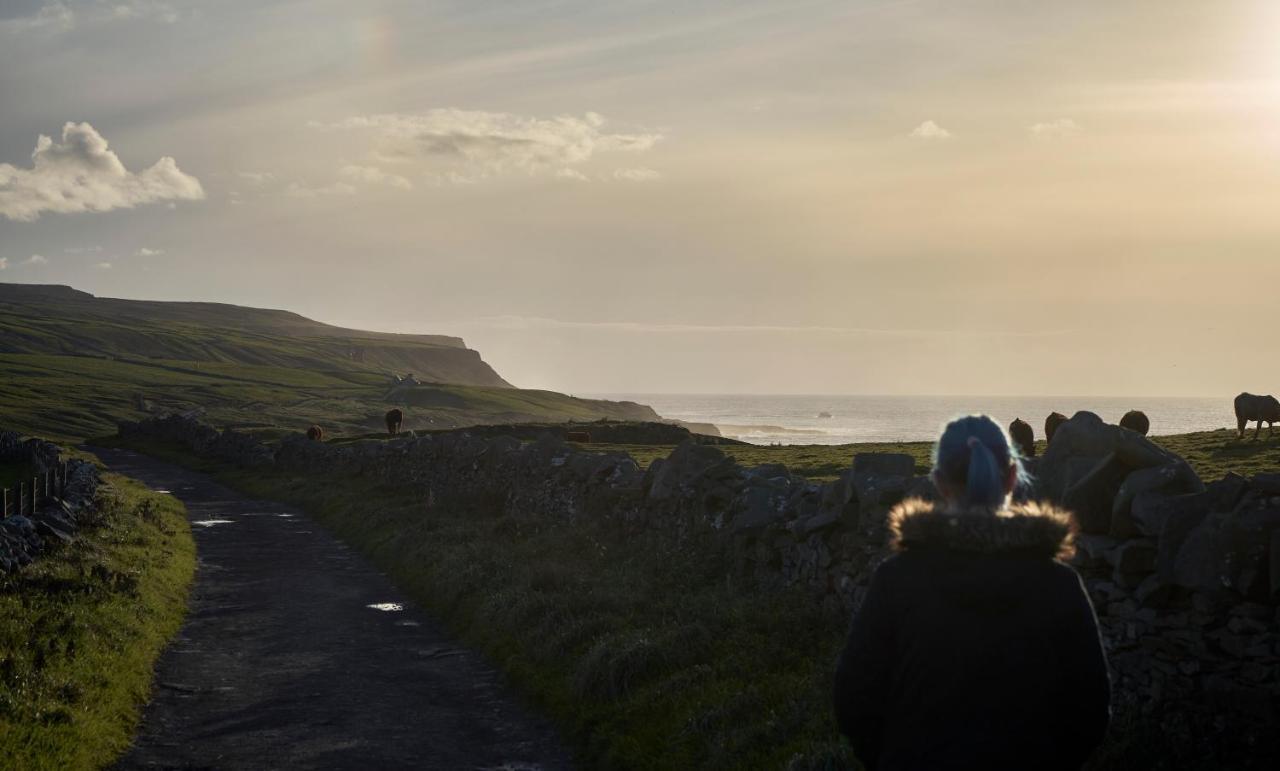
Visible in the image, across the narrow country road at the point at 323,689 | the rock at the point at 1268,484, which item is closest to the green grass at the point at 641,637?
the narrow country road at the point at 323,689

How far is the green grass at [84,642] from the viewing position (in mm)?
10703

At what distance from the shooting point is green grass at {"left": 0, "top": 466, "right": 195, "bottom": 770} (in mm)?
10703

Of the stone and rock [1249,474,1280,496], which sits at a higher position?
rock [1249,474,1280,496]

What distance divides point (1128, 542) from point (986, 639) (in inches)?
196

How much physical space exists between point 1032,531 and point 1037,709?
78 centimetres

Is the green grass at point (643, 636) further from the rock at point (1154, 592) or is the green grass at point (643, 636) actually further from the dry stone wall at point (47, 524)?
the dry stone wall at point (47, 524)

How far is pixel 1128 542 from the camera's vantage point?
8773mm

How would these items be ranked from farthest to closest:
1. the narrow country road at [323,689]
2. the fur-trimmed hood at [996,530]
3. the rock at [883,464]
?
the rock at [883,464] < the narrow country road at [323,689] < the fur-trimmed hood at [996,530]

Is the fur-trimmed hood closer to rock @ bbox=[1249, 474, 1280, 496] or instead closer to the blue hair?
the blue hair

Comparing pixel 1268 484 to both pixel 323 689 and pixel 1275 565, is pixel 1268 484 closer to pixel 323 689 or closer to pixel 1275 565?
pixel 1275 565

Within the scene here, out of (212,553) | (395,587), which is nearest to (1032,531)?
(395,587)

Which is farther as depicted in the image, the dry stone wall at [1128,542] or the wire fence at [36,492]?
the wire fence at [36,492]

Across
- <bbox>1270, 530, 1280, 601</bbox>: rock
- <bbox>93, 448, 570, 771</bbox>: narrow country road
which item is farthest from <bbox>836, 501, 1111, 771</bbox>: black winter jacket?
<bbox>93, 448, 570, 771</bbox>: narrow country road

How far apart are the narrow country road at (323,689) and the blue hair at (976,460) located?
731 cm
